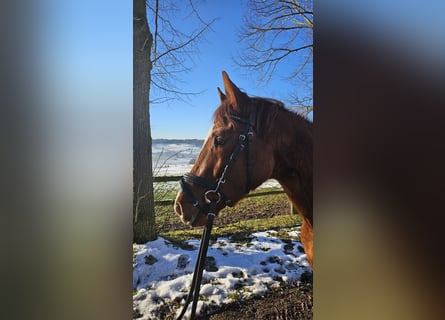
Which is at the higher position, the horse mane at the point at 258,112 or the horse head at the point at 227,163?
the horse mane at the point at 258,112

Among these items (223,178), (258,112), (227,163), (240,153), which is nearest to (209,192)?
(223,178)

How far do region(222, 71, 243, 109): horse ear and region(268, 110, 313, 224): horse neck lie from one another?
1.02ft

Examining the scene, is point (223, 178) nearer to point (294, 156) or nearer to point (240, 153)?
point (240, 153)

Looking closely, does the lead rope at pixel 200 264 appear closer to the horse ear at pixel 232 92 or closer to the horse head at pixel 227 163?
the horse head at pixel 227 163

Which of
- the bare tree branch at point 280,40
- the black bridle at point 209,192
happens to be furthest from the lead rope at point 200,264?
the bare tree branch at point 280,40

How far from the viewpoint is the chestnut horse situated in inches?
80.4

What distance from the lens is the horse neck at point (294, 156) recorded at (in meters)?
2.13

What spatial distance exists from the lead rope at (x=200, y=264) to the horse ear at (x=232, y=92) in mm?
748
